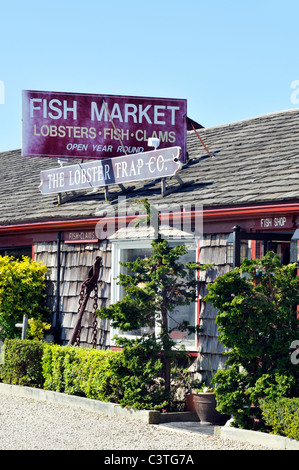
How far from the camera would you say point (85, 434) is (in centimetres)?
839

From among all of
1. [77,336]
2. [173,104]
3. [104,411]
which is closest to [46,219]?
[77,336]

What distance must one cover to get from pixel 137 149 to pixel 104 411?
6133 millimetres

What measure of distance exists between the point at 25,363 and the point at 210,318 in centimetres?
341

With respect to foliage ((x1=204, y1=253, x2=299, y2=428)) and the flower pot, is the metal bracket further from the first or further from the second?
the flower pot

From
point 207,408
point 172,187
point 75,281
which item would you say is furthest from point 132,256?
point 207,408

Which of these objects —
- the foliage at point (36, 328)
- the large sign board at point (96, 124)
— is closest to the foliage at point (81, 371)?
the foliage at point (36, 328)

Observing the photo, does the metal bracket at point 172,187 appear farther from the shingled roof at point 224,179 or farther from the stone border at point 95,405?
the stone border at point 95,405

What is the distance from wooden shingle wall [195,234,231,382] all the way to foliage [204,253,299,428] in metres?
1.65

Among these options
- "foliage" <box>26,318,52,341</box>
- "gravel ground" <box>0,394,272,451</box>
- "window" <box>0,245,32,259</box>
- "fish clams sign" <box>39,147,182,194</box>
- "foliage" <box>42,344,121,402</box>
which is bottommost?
"gravel ground" <box>0,394,272,451</box>

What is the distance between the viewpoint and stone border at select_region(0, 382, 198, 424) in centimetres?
926

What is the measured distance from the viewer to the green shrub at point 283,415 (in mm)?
7448

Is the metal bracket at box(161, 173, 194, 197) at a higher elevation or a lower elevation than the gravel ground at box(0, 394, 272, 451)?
higher

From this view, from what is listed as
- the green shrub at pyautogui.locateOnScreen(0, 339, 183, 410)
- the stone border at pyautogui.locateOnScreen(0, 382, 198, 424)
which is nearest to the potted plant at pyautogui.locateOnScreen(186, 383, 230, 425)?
the stone border at pyautogui.locateOnScreen(0, 382, 198, 424)
